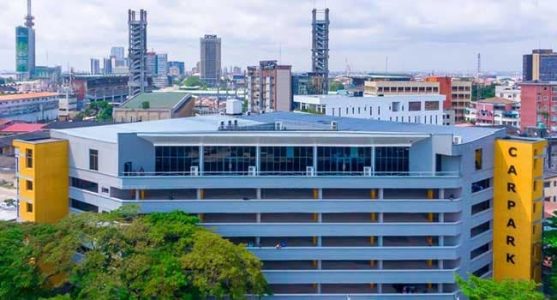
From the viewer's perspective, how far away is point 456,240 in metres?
35.3

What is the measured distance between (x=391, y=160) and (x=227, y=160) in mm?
9097

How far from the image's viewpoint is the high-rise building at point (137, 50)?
14550 cm

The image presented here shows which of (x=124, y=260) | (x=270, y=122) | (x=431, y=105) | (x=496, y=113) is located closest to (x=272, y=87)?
(x=431, y=105)

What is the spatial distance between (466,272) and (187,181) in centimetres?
1606

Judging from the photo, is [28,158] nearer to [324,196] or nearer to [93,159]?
[93,159]

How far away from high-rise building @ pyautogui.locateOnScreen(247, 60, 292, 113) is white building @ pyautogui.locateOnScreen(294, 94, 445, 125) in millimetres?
16676

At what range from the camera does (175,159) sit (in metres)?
36.1

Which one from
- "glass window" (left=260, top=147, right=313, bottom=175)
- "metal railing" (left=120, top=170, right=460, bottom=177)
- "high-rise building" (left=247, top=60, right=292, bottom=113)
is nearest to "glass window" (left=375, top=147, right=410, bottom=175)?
"metal railing" (left=120, top=170, right=460, bottom=177)

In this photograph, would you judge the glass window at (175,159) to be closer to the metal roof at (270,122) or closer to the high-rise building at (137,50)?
the metal roof at (270,122)

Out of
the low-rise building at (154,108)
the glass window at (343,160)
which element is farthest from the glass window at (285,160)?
the low-rise building at (154,108)

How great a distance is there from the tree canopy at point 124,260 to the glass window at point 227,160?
407cm

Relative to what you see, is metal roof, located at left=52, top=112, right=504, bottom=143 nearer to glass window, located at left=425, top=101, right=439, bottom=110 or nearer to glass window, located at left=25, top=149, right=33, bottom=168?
glass window, located at left=25, top=149, right=33, bottom=168

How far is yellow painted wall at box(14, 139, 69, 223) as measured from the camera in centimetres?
3638

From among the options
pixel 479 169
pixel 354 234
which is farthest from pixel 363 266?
pixel 479 169
